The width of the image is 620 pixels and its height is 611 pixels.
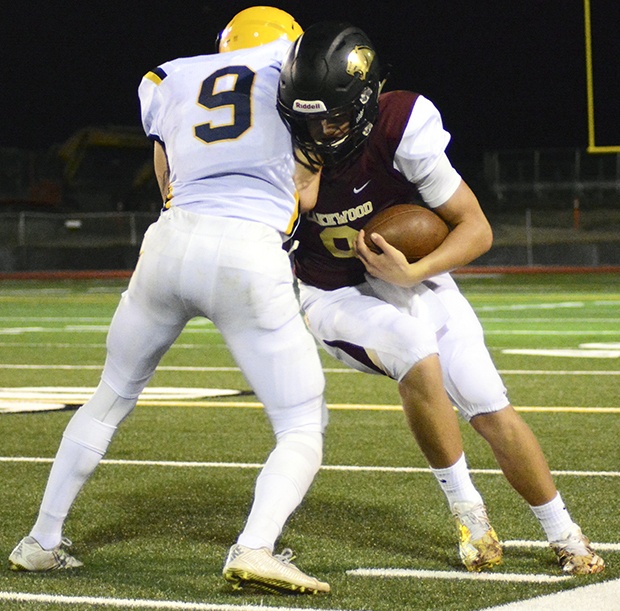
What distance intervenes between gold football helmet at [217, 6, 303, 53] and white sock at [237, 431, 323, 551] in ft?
3.85

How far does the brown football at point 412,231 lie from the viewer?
12.5ft

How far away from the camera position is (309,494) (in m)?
4.86

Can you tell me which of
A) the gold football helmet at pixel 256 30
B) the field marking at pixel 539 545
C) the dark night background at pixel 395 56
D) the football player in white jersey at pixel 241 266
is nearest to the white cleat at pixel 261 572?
the football player in white jersey at pixel 241 266

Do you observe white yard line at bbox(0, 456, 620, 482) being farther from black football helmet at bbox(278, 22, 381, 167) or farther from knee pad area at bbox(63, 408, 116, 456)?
black football helmet at bbox(278, 22, 381, 167)

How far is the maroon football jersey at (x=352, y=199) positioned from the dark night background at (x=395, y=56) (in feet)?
96.4

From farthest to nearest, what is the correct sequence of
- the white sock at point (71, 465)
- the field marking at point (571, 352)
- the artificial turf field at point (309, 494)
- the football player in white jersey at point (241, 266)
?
the field marking at point (571, 352)
the white sock at point (71, 465)
the artificial turf field at point (309, 494)
the football player in white jersey at point (241, 266)

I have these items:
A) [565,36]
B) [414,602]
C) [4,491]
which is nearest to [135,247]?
[565,36]

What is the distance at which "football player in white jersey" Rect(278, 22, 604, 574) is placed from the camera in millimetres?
3572

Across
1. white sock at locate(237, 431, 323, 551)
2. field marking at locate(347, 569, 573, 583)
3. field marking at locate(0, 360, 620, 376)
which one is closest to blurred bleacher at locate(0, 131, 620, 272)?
field marking at locate(0, 360, 620, 376)

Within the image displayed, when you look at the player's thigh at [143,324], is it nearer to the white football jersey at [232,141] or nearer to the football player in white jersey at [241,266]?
the football player in white jersey at [241,266]

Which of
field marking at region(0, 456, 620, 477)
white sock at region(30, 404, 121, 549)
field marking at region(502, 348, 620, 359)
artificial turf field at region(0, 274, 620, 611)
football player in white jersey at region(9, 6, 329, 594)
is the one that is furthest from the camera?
field marking at region(502, 348, 620, 359)

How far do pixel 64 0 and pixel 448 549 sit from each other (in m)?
33.4

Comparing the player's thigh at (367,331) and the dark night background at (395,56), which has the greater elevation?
the player's thigh at (367,331)

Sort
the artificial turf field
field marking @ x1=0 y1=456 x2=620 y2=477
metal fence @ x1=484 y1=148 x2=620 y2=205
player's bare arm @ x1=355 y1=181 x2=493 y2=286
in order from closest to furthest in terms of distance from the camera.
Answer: the artificial turf field → player's bare arm @ x1=355 y1=181 x2=493 y2=286 → field marking @ x1=0 y1=456 x2=620 y2=477 → metal fence @ x1=484 y1=148 x2=620 y2=205
